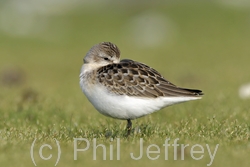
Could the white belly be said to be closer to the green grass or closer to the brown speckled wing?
the brown speckled wing

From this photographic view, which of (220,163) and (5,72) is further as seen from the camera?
(5,72)

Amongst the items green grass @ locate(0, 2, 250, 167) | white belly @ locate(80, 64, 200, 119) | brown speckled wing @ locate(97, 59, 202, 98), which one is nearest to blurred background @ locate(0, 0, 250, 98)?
green grass @ locate(0, 2, 250, 167)

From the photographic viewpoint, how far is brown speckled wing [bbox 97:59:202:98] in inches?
390

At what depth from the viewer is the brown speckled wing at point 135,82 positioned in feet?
32.5

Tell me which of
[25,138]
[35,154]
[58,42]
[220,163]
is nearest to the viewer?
[220,163]

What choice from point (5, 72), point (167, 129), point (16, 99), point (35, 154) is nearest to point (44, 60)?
point (5, 72)

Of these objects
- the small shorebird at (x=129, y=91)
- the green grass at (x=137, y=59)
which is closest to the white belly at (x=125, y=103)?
the small shorebird at (x=129, y=91)

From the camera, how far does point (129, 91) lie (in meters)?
9.91

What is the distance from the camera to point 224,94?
1728 centimetres

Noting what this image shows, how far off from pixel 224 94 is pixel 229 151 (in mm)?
8906

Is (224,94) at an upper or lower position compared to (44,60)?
lower

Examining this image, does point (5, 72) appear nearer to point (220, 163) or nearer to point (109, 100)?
point (109, 100)

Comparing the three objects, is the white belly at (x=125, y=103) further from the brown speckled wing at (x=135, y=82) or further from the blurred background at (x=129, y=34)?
the blurred background at (x=129, y=34)

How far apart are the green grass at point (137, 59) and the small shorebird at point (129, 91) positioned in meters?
0.56
